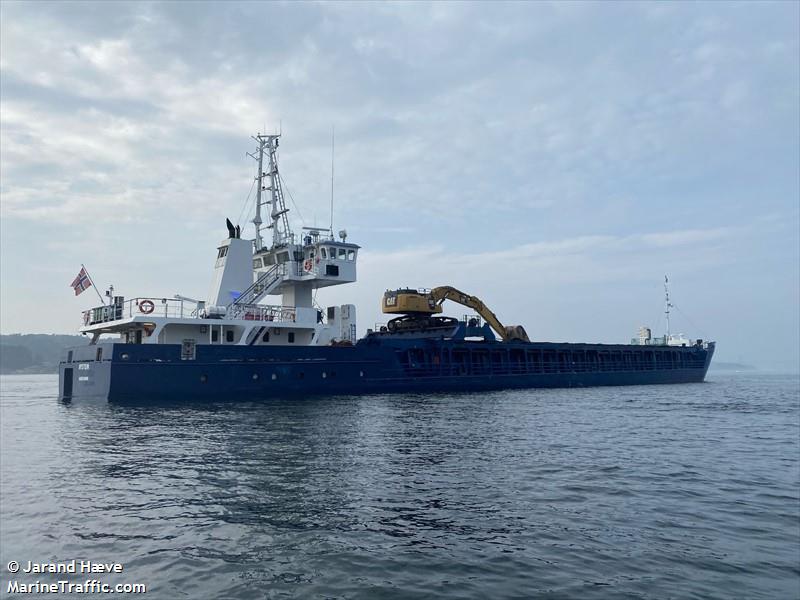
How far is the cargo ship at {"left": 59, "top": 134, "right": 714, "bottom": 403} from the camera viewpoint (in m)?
29.8

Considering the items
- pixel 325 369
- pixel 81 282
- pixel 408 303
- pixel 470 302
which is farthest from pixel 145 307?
pixel 470 302

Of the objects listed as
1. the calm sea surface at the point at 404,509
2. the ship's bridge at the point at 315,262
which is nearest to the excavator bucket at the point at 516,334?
the ship's bridge at the point at 315,262

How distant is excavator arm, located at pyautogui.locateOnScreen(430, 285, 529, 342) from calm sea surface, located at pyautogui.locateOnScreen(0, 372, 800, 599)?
88.1ft

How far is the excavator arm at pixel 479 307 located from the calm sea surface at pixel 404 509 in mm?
26868

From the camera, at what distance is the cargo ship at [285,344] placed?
2975cm

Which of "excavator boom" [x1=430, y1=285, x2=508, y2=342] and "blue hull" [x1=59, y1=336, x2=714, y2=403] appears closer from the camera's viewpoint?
"blue hull" [x1=59, y1=336, x2=714, y2=403]

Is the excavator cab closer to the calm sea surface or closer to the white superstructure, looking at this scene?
the white superstructure

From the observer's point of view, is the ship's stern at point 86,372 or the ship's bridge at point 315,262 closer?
the ship's stern at point 86,372

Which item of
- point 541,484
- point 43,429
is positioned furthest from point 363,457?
point 43,429

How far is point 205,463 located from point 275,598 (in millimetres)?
8238

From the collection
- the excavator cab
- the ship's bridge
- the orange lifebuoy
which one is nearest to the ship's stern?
the orange lifebuoy

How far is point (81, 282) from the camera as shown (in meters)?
30.7

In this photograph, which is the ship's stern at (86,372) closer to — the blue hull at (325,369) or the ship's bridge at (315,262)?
the blue hull at (325,369)

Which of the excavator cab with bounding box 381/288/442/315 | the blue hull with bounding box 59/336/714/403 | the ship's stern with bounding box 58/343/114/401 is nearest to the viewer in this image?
the ship's stern with bounding box 58/343/114/401
